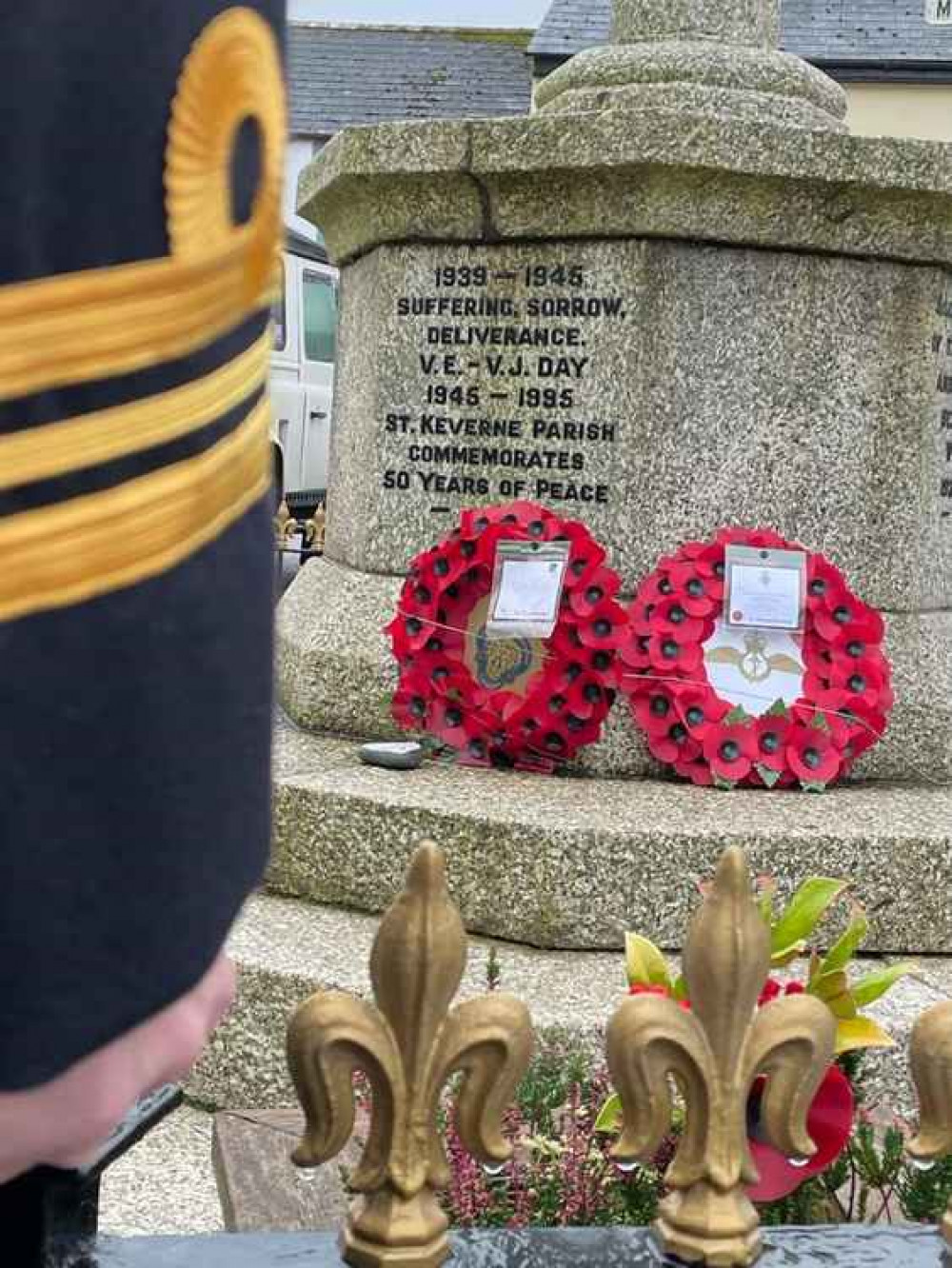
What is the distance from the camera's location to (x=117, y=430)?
2.25ft

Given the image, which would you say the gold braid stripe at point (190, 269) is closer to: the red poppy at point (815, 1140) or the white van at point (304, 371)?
the red poppy at point (815, 1140)

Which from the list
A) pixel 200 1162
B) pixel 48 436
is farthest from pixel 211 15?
pixel 200 1162

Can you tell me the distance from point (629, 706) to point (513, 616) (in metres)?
0.30

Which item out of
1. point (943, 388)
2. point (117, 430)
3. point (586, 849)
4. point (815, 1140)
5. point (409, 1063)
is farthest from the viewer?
point (943, 388)

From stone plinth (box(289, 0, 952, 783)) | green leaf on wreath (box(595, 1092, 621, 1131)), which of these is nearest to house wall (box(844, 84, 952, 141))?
stone plinth (box(289, 0, 952, 783))

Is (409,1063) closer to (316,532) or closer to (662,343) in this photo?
(662,343)

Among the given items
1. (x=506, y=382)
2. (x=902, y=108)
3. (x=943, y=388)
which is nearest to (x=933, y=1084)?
(x=506, y=382)

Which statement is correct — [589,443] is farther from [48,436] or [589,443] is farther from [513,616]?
[48,436]

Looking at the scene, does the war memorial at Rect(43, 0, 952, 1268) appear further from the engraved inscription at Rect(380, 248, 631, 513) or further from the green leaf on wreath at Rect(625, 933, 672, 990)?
the green leaf on wreath at Rect(625, 933, 672, 990)

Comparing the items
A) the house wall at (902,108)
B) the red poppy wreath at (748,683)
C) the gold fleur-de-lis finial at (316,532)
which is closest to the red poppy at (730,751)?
the red poppy wreath at (748,683)

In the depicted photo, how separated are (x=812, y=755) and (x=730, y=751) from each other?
0.18m

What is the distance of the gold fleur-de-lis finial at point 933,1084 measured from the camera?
3.96ft

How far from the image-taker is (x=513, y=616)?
3.46 m

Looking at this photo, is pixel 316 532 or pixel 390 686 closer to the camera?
pixel 390 686
